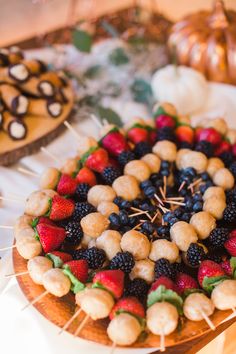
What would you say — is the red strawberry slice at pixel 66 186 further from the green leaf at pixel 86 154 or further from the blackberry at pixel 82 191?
the green leaf at pixel 86 154

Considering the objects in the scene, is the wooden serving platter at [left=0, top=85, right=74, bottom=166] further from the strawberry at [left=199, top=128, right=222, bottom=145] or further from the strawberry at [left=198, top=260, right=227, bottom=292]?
the strawberry at [left=198, top=260, right=227, bottom=292]

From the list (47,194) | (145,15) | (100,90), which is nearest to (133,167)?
(47,194)

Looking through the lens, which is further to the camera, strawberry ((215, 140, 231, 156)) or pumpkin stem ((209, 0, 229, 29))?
pumpkin stem ((209, 0, 229, 29))

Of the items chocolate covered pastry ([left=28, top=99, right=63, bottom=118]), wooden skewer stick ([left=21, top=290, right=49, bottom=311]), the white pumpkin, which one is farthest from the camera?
the white pumpkin

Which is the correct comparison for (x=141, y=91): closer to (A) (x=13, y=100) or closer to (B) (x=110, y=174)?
(A) (x=13, y=100)

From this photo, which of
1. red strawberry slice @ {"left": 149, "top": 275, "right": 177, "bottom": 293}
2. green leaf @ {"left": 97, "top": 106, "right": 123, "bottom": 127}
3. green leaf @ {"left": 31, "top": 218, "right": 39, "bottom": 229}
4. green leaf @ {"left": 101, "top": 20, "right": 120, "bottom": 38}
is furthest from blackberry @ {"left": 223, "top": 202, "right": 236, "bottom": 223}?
green leaf @ {"left": 101, "top": 20, "right": 120, "bottom": 38}
